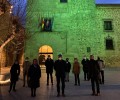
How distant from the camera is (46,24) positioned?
3180cm

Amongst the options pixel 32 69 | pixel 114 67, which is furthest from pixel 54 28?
pixel 32 69

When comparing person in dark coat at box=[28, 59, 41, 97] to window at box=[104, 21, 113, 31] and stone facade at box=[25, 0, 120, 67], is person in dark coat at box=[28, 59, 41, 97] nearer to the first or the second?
stone facade at box=[25, 0, 120, 67]

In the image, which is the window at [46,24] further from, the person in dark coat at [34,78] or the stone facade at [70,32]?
the person in dark coat at [34,78]

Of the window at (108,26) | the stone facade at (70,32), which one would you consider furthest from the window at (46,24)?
the window at (108,26)

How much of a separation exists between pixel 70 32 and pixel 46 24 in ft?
12.3

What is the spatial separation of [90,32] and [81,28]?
147 cm

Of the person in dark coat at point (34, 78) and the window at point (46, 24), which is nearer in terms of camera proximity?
the person in dark coat at point (34, 78)

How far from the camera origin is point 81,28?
105ft

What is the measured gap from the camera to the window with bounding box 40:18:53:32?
31.8 m

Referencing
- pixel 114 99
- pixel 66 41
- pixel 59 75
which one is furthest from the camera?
pixel 66 41

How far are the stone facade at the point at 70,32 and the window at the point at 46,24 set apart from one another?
467 millimetres

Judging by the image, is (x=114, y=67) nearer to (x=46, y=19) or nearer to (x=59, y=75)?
(x=46, y=19)

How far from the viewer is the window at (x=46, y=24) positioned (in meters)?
31.8

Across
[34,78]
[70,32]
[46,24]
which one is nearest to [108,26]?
[70,32]
